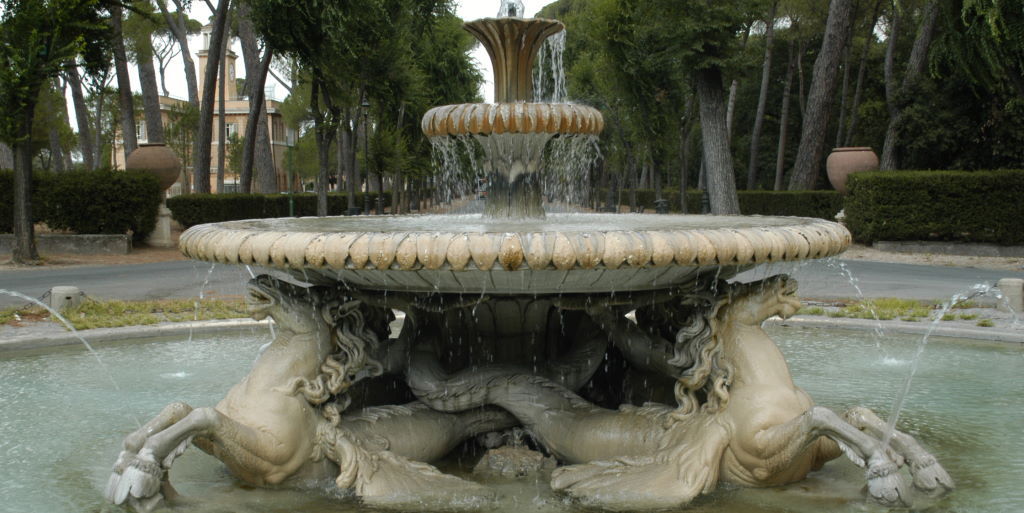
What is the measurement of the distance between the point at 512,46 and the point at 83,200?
56.4ft

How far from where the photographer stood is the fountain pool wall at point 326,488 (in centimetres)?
420

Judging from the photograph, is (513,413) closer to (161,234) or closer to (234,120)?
(161,234)

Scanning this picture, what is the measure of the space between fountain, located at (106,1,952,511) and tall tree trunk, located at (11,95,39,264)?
14.3 m

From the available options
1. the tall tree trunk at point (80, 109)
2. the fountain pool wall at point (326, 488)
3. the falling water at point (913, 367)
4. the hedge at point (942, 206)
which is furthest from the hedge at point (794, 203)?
the tall tree trunk at point (80, 109)

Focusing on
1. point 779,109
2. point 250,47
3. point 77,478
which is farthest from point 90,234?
point 779,109

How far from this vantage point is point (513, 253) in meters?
3.77

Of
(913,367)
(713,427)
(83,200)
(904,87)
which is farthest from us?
(904,87)

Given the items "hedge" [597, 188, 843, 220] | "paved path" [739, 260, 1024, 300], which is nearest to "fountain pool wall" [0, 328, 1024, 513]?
"paved path" [739, 260, 1024, 300]

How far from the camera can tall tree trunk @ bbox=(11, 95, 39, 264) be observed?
1708cm

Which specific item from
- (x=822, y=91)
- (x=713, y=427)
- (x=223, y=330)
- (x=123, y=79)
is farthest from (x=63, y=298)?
(x=822, y=91)

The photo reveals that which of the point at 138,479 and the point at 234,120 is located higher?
the point at 234,120

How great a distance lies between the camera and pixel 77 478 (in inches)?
179

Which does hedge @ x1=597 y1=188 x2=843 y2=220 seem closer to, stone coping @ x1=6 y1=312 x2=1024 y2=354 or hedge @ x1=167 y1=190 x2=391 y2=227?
hedge @ x1=167 y1=190 x2=391 y2=227

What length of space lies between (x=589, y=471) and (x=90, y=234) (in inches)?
764
